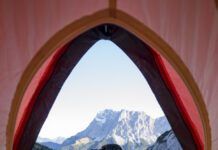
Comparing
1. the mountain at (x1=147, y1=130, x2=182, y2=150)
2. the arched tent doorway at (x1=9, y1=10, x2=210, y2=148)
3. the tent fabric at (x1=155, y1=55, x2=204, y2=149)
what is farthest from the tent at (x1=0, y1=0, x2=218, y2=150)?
the mountain at (x1=147, y1=130, x2=182, y2=150)

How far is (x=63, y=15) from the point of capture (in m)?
1.68

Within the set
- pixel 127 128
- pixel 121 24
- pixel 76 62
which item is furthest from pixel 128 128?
pixel 121 24

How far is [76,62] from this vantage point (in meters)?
2.52

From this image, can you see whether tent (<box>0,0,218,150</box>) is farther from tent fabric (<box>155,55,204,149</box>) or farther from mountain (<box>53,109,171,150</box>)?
mountain (<box>53,109,171,150</box>)

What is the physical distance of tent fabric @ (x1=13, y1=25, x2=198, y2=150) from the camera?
7.86 feet

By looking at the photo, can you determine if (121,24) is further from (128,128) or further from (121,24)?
(128,128)

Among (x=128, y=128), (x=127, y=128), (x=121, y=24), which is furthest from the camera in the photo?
(x=128, y=128)

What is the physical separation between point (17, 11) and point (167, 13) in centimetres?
71

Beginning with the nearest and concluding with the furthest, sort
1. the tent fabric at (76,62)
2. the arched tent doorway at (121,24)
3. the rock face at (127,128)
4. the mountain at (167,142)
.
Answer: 1. the arched tent doorway at (121,24)
2. the tent fabric at (76,62)
3. the mountain at (167,142)
4. the rock face at (127,128)

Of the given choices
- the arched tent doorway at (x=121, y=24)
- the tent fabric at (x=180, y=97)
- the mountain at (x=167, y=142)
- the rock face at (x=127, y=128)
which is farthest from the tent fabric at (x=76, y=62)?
the rock face at (x=127, y=128)

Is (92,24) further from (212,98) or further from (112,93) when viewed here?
(112,93)

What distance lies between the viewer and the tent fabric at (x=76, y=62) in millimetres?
2395

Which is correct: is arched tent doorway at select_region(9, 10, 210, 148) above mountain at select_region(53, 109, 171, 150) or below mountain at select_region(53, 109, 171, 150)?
below

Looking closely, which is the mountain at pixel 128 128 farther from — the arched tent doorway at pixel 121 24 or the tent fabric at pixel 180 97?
the arched tent doorway at pixel 121 24
